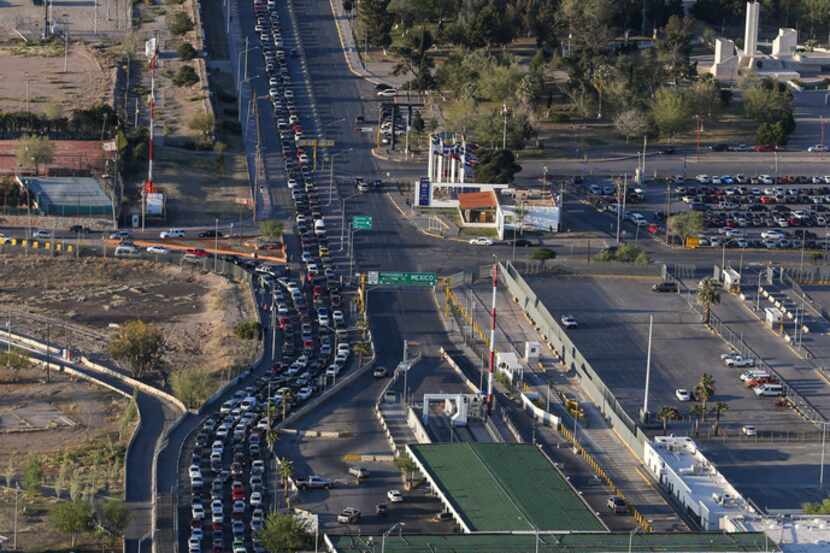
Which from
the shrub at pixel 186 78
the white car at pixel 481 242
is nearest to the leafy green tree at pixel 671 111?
the white car at pixel 481 242

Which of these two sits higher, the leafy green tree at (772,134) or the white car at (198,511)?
the leafy green tree at (772,134)

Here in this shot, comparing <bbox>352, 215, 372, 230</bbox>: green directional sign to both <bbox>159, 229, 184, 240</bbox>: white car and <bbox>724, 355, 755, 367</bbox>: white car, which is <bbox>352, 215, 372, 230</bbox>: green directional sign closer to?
<bbox>159, 229, 184, 240</bbox>: white car

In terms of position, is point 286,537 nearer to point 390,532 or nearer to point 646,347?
point 390,532

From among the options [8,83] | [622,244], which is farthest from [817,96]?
[8,83]

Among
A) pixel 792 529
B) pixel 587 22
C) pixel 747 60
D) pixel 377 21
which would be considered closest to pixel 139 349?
pixel 792 529

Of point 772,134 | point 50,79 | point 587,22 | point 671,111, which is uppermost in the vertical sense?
point 587,22

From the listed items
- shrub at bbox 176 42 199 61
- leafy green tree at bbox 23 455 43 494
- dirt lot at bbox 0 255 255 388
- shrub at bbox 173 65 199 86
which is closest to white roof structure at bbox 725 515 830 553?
leafy green tree at bbox 23 455 43 494

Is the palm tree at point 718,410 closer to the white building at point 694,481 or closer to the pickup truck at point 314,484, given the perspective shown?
the white building at point 694,481
